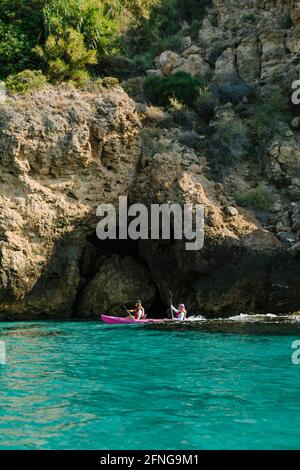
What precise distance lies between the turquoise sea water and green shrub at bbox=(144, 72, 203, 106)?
17.2 m

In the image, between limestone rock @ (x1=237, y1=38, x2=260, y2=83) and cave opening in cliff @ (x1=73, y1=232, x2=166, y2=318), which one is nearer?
cave opening in cliff @ (x1=73, y1=232, x2=166, y2=318)

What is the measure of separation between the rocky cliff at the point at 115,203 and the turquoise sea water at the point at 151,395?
6176mm

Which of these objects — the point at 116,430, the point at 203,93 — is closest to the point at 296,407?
the point at 116,430

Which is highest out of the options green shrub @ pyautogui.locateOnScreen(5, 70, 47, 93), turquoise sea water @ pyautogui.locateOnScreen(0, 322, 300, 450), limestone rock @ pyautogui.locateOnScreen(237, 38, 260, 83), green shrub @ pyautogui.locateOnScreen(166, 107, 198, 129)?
limestone rock @ pyautogui.locateOnScreen(237, 38, 260, 83)

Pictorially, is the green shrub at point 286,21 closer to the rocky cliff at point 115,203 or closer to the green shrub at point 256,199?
the rocky cliff at point 115,203

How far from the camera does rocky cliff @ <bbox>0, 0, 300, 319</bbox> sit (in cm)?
2038

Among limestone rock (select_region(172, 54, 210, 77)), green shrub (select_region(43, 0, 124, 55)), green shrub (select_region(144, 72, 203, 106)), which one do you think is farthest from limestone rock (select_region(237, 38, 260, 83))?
green shrub (select_region(43, 0, 124, 55))

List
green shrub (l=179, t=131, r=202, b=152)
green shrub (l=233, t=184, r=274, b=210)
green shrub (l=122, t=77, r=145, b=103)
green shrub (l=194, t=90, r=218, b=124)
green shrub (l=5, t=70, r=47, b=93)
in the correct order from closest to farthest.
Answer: green shrub (l=233, t=184, r=274, b=210)
green shrub (l=5, t=70, r=47, b=93)
green shrub (l=179, t=131, r=202, b=152)
green shrub (l=194, t=90, r=218, b=124)
green shrub (l=122, t=77, r=145, b=103)

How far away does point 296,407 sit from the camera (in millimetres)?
Result: 7703

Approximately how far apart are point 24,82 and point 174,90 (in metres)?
8.27

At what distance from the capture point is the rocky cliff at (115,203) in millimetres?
20375

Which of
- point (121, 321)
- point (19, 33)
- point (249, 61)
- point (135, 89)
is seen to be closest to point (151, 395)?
point (121, 321)

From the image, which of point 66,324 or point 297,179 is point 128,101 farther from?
point 66,324

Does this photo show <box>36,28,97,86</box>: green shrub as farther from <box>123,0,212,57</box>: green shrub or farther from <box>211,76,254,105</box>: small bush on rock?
<box>123,0,212,57</box>: green shrub
